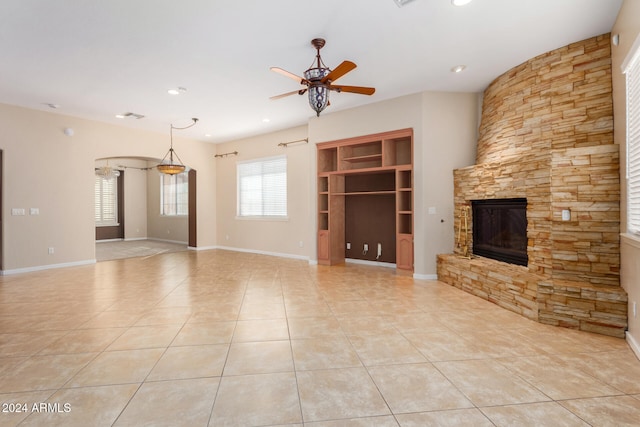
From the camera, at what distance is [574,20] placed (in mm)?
3131

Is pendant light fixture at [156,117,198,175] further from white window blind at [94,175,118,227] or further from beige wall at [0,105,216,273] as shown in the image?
white window blind at [94,175,118,227]

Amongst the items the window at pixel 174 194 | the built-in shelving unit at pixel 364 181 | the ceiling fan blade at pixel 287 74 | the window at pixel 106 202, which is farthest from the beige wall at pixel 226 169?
the window at pixel 106 202

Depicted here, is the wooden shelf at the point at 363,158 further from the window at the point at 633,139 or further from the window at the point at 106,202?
the window at the point at 106,202

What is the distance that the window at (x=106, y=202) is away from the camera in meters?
10.9

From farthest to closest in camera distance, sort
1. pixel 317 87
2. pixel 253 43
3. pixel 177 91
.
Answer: pixel 177 91
pixel 253 43
pixel 317 87

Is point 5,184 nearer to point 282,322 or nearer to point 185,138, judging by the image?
point 185,138

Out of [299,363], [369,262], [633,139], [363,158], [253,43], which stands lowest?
[299,363]

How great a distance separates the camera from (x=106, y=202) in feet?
36.2

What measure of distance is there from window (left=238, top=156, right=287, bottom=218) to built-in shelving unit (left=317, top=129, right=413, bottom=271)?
1491 mm

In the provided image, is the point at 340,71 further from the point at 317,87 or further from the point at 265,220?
the point at 265,220

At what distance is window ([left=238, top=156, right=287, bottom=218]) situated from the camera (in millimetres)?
7609

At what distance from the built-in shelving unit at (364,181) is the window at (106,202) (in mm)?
8552

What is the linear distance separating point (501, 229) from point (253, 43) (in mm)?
3945

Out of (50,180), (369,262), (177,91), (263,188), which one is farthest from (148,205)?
(369,262)
